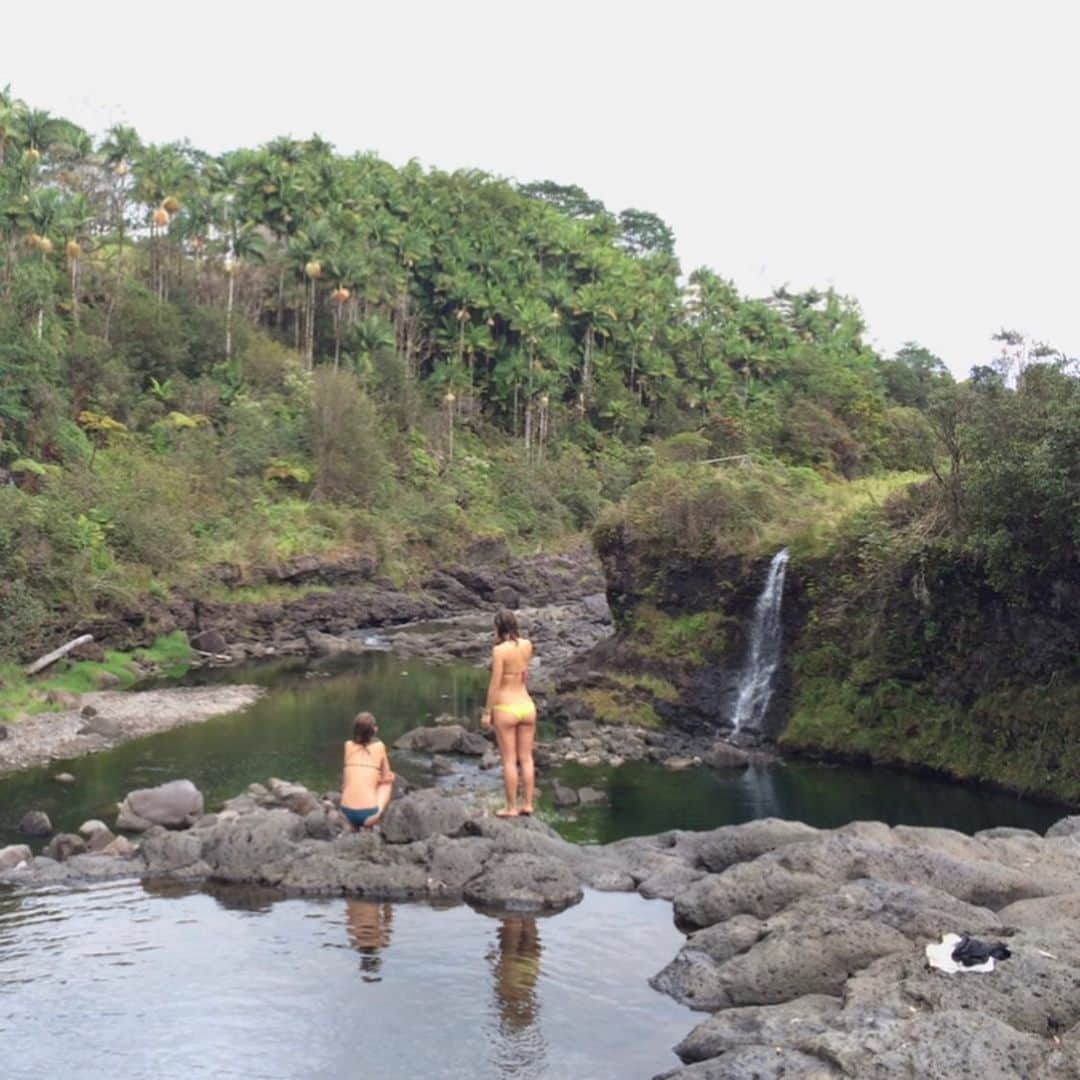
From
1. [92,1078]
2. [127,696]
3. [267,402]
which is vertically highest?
[267,402]

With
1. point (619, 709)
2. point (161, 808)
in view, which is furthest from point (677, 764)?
point (161, 808)

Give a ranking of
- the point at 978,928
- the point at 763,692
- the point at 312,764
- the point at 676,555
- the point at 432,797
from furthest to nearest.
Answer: the point at 676,555 → the point at 763,692 → the point at 312,764 → the point at 432,797 → the point at 978,928

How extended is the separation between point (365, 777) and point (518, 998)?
431 cm

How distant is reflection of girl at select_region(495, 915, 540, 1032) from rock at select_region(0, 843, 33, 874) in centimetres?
680

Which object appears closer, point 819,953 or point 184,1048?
point 184,1048

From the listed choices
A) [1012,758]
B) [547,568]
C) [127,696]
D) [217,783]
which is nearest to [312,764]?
[217,783]

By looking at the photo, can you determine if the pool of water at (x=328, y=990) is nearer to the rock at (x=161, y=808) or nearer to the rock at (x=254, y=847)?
the rock at (x=254, y=847)

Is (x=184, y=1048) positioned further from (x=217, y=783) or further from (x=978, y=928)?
(x=217, y=783)

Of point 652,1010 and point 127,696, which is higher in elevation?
point 652,1010

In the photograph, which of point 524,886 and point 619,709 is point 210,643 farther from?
point 524,886

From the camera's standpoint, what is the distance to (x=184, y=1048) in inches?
367

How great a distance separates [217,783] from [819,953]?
14.7 meters

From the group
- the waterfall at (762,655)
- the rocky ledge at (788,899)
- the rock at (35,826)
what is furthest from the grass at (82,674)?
the waterfall at (762,655)

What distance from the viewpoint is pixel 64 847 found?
53.0 feet
